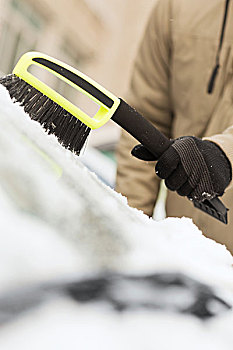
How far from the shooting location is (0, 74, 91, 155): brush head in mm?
544

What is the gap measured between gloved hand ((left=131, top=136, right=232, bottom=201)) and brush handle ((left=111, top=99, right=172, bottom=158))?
12mm

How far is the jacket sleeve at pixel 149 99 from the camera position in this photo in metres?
1.12

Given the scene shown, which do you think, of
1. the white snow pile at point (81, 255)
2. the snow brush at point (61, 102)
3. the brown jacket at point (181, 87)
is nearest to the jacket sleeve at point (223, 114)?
the brown jacket at point (181, 87)

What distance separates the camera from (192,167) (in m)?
0.67

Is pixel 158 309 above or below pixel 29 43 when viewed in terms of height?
below

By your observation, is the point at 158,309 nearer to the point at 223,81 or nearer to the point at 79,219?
the point at 79,219

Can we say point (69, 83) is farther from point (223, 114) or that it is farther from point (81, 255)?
point (223, 114)

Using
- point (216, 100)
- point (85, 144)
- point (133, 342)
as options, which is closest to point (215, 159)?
point (85, 144)

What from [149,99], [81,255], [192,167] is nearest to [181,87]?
[149,99]

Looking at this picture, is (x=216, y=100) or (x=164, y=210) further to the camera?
(x=164, y=210)

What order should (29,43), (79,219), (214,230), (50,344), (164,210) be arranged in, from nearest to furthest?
(50,344) → (79,219) → (214,230) → (164,210) → (29,43)

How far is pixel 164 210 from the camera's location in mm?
1128

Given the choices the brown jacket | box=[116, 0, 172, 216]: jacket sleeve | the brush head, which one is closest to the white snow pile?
the brush head

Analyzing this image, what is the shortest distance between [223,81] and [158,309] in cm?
72
